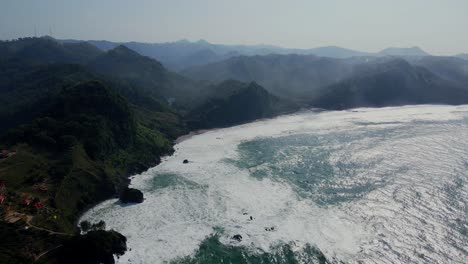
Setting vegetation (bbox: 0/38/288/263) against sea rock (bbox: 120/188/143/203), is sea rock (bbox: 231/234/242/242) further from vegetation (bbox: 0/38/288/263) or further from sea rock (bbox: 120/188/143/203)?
sea rock (bbox: 120/188/143/203)

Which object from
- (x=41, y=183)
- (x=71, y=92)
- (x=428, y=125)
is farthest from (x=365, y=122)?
(x=41, y=183)

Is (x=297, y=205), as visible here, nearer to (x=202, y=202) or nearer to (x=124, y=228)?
(x=202, y=202)

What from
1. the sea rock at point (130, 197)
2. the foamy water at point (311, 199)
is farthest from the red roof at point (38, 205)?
the sea rock at point (130, 197)

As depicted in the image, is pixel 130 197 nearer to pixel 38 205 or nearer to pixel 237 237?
pixel 38 205

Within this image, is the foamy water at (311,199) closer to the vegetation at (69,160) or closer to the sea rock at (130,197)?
the sea rock at (130,197)

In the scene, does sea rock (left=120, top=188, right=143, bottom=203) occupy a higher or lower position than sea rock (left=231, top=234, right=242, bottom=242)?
lower

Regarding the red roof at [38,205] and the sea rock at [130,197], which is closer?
the red roof at [38,205]

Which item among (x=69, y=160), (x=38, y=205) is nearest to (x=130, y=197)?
(x=69, y=160)

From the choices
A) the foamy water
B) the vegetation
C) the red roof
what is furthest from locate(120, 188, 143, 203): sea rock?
the red roof
